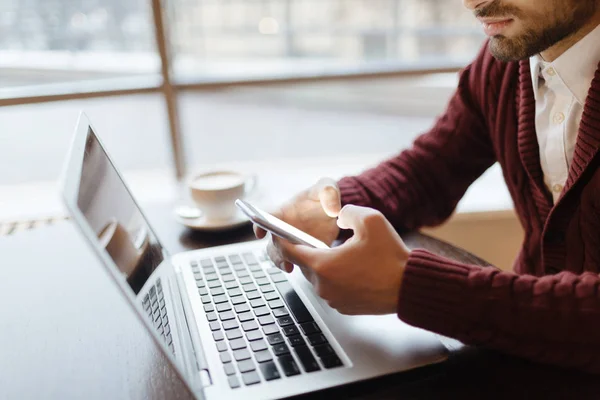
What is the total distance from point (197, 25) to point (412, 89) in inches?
35.1

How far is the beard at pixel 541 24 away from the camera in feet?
2.52

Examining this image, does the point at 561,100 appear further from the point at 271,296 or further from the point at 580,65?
the point at 271,296

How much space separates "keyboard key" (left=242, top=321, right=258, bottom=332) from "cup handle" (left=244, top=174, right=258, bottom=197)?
1.27 feet

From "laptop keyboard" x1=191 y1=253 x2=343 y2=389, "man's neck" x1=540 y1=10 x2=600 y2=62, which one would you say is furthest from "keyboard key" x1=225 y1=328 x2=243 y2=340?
"man's neck" x1=540 y1=10 x2=600 y2=62

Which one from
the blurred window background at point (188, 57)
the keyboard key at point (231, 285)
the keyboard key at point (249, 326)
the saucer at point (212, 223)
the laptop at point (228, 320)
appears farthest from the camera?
the blurred window background at point (188, 57)

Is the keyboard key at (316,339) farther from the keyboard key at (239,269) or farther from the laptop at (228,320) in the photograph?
the keyboard key at (239,269)

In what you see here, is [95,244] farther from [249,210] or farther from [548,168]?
[548,168]

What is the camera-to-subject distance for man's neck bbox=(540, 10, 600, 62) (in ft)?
2.60

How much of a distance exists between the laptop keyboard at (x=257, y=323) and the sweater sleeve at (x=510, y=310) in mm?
116

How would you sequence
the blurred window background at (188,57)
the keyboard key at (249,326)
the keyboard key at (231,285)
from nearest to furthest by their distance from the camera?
the keyboard key at (249,326)
the keyboard key at (231,285)
the blurred window background at (188,57)

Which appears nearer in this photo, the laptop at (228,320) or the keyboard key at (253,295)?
the laptop at (228,320)

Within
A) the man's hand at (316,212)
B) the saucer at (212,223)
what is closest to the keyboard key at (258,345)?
the man's hand at (316,212)

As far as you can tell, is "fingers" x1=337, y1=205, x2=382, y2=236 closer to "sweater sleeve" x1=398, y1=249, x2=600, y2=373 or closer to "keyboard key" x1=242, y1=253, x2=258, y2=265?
"sweater sleeve" x1=398, y1=249, x2=600, y2=373

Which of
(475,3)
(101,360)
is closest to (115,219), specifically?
(101,360)
